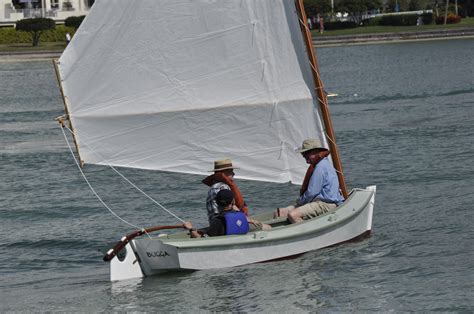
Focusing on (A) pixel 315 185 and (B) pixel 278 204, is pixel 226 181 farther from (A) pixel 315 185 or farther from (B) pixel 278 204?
(B) pixel 278 204

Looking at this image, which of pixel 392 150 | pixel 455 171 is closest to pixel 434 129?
pixel 392 150

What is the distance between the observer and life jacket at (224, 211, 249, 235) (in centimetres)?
1480

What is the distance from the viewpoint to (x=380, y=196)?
73.7ft

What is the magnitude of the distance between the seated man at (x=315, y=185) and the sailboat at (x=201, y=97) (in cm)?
18

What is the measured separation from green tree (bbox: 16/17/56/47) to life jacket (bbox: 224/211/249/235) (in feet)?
261

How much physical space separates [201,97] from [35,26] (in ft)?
261

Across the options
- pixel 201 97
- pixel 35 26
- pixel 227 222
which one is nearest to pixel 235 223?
pixel 227 222

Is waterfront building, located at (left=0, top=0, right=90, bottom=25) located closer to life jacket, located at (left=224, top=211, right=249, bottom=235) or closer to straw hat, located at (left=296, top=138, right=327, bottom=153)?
straw hat, located at (left=296, top=138, right=327, bottom=153)

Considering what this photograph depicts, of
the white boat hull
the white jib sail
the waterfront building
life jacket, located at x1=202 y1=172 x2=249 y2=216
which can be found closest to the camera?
the white boat hull

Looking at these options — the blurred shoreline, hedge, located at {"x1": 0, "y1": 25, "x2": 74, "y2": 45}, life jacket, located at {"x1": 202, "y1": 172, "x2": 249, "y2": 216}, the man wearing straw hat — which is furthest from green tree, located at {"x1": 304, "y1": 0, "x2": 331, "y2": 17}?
the man wearing straw hat

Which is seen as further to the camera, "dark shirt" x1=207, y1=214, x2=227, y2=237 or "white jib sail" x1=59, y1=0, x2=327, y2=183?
"white jib sail" x1=59, y1=0, x2=327, y2=183

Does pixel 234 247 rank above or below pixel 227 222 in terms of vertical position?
below

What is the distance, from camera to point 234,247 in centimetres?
1488

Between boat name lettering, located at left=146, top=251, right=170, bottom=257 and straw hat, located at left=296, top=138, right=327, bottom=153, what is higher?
straw hat, located at left=296, top=138, right=327, bottom=153
